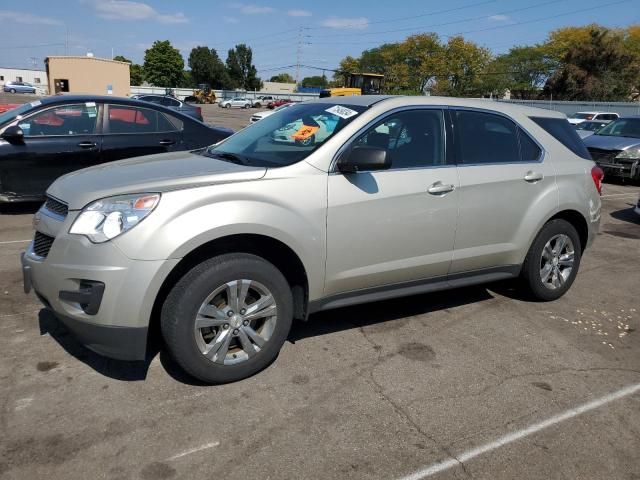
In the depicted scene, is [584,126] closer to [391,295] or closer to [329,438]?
[391,295]

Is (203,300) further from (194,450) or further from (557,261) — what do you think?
(557,261)

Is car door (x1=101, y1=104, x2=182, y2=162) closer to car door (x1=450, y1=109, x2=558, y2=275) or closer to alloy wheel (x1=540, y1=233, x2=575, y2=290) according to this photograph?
car door (x1=450, y1=109, x2=558, y2=275)

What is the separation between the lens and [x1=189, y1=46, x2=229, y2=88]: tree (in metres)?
98.5

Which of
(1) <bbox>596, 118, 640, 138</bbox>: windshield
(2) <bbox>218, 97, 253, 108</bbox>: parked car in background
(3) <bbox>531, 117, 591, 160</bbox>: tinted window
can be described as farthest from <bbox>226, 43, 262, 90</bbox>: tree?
(3) <bbox>531, 117, 591, 160</bbox>: tinted window

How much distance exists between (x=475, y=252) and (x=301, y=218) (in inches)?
63.6

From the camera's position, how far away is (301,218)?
335 centimetres

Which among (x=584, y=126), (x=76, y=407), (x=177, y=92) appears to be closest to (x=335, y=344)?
(x=76, y=407)

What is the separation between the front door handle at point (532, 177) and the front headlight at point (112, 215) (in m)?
2.98

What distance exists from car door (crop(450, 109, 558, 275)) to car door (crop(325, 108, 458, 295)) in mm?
142

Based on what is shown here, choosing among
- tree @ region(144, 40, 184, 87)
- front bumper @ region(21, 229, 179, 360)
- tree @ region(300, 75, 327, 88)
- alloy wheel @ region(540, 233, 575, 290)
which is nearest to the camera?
front bumper @ region(21, 229, 179, 360)

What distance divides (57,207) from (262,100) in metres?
68.0

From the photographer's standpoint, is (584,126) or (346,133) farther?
(584,126)

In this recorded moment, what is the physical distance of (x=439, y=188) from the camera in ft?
12.9

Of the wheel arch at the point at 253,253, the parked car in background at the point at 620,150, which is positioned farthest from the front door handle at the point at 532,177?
the parked car in background at the point at 620,150
